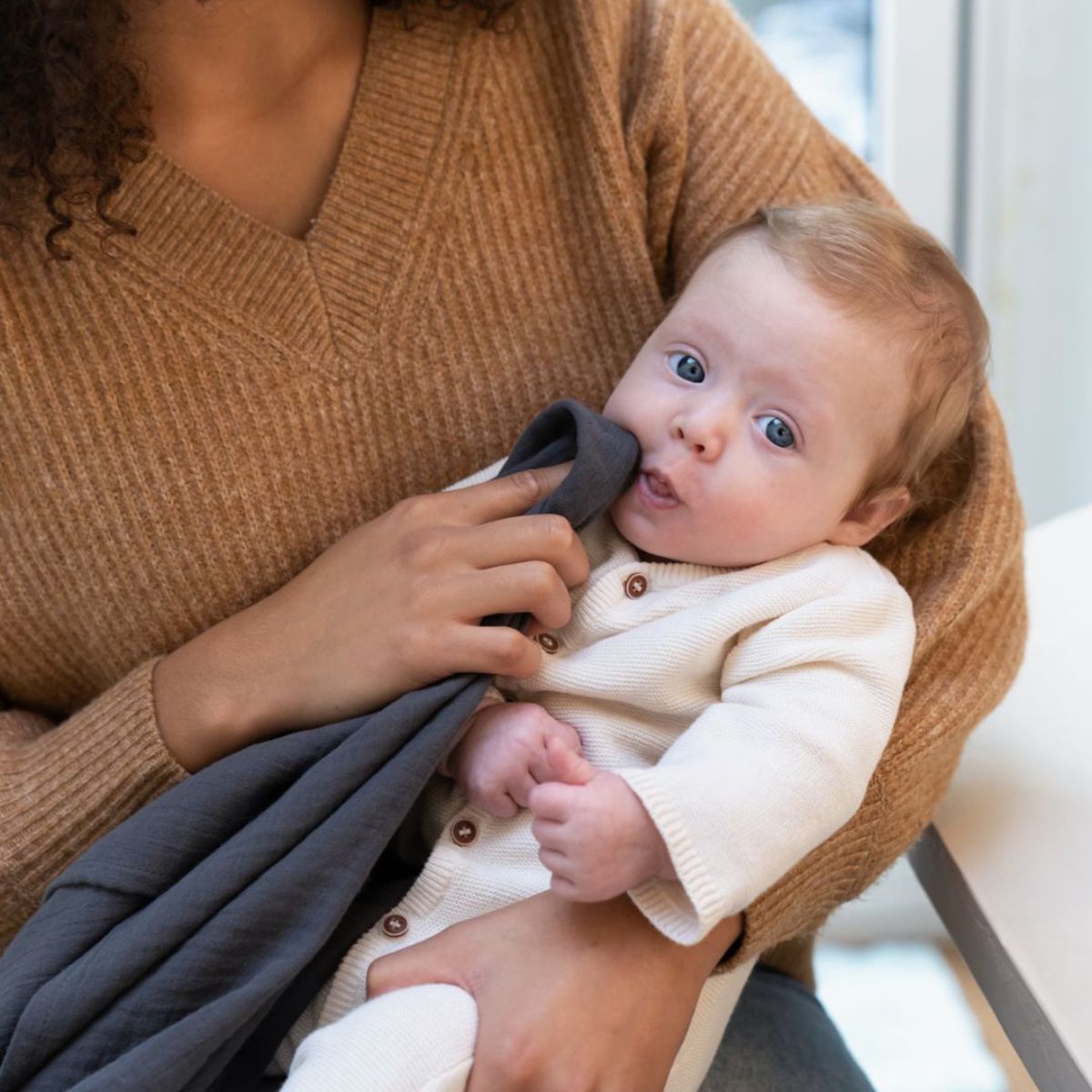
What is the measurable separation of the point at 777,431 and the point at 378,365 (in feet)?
1.09

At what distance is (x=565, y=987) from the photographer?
2.82 ft

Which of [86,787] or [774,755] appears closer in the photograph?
[774,755]

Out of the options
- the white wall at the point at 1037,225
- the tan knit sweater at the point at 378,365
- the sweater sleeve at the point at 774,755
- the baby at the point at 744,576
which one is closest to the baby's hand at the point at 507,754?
the baby at the point at 744,576

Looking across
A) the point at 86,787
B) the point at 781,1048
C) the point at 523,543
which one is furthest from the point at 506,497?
the point at 781,1048

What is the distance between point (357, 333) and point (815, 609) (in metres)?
0.43

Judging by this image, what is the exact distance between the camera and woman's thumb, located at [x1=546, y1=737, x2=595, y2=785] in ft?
2.73

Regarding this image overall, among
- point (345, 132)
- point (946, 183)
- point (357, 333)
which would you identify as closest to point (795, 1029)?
point (357, 333)

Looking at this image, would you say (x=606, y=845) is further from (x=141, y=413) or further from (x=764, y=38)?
(x=764, y=38)

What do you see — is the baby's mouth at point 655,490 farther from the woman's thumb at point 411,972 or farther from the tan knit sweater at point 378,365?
the woman's thumb at point 411,972

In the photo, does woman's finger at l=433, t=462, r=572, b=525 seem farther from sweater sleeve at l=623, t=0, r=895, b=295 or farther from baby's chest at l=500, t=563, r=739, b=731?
sweater sleeve at l=623, t=0, r=895, b=295

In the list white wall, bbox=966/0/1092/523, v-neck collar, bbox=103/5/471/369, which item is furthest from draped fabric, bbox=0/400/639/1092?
white wall, bbox=966/0/1092/523

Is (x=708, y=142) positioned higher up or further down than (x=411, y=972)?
higher up

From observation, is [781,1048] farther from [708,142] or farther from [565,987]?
[708,142]

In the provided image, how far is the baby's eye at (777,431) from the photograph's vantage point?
0.98m
